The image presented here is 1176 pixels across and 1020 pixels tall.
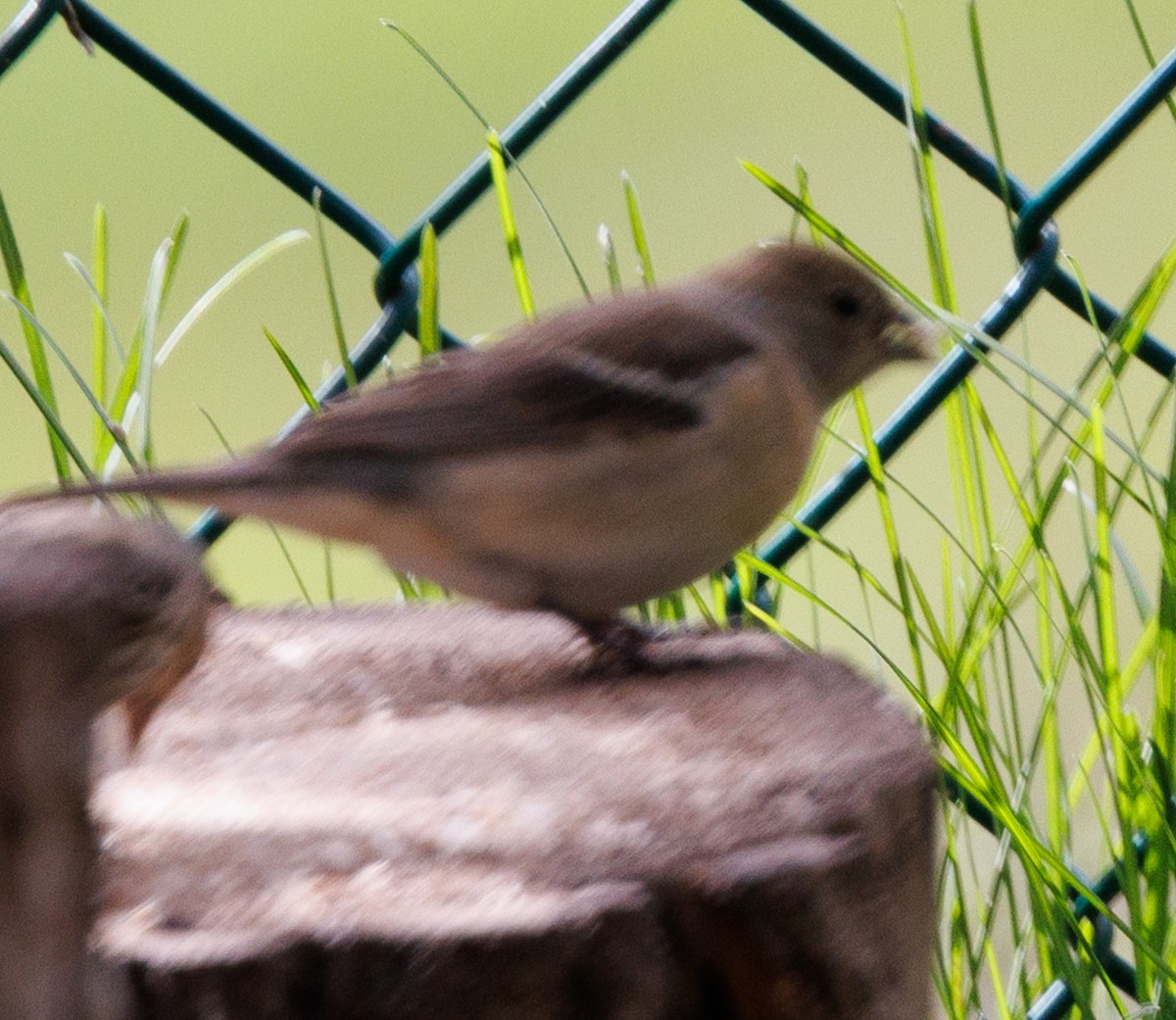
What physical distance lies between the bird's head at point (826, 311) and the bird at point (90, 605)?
2.81ft

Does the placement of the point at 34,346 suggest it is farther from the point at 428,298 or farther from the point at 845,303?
the point at 845,303

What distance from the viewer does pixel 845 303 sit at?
130 centimetres

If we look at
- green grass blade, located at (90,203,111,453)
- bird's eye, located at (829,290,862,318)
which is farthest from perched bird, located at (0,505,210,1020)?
bird's eye, located at (829,290,862,318)

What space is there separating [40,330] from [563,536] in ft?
1.42

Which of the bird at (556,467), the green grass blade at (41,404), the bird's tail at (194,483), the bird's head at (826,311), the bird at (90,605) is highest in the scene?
the bird's head at (826,311)

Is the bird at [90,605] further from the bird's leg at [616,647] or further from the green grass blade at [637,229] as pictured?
the green grass blade at [637,229]

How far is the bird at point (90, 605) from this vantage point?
434 mm

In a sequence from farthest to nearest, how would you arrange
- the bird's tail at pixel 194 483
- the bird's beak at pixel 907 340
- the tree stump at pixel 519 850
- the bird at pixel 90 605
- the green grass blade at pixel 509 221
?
the bird's beak at pixel 907 340 → the green grass blade at pixel 509 221 → the bird's tail at pixel 194 483 → the tree stump at pixel 519 850 → the bird at pixel 90 605

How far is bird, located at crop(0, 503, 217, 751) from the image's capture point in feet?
1.42

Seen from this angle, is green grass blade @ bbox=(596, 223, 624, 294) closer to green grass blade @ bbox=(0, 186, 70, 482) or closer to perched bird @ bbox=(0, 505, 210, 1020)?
green grass blade @ bbox=(0, 186, 70, 482)

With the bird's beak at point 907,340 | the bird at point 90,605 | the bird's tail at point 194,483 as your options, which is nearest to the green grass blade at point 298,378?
the bird's tail at point 194,483

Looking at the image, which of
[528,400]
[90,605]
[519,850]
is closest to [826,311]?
[528,400]

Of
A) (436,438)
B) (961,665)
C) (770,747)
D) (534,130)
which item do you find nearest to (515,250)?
(534,130)

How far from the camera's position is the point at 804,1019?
25.9 inches
